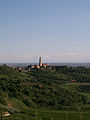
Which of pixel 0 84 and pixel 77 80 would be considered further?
pixel 77 80

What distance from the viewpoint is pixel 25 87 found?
149 ft

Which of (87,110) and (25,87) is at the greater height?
(25,87)

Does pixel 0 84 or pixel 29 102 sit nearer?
pixel 29 102

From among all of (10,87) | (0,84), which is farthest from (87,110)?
(0,84)

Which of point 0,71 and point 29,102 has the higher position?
point 0,71

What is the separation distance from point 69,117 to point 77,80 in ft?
135

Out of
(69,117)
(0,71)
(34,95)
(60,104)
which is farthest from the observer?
(0,71)

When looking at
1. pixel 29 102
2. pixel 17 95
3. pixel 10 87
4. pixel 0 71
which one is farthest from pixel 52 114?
pixel 0 71

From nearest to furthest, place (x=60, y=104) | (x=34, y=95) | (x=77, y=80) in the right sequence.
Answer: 1. (x=60, y=104)
2. (x=34, y=95)
3. (x=77, y=80)

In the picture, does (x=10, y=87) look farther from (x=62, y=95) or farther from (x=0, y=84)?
(x=62, y=95)

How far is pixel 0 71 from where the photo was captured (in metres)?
65.6

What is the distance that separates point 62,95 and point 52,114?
13.9m

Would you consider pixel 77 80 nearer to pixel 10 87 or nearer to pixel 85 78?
pixel 85 78

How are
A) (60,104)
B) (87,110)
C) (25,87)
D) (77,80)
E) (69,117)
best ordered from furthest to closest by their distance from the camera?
(77,80)
(25,87)
(60,104)
(87,110)
(69,117)
